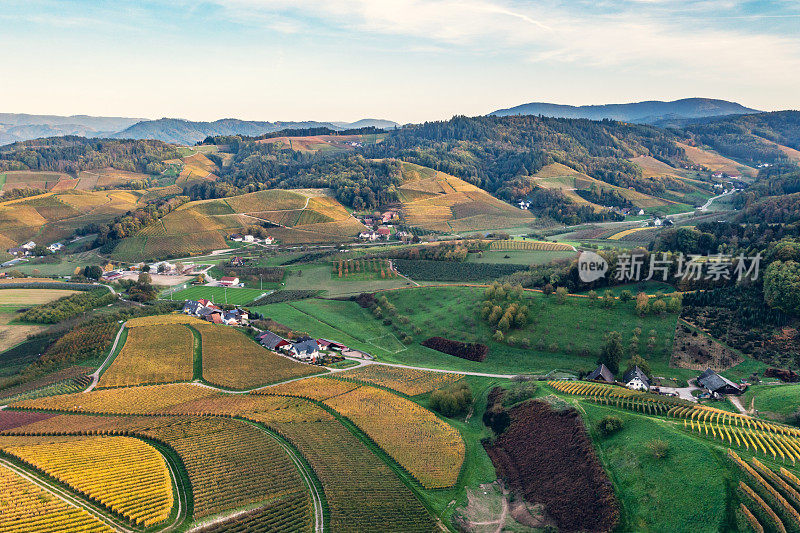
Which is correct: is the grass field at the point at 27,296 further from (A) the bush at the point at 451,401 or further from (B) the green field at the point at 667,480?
(B) the green field at the point at 667,480

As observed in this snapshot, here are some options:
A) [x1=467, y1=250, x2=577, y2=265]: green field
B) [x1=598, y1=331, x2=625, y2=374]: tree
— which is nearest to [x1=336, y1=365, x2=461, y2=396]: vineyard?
[x1=598, y1=331, x2=625, y2=374]: tree

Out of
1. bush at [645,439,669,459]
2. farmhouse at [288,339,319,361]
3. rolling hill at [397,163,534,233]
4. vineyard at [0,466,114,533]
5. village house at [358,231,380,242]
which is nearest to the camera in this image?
vineyard at [0,466,114,533]

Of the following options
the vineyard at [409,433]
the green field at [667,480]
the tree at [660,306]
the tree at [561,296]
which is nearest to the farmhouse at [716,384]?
the tree at [660,306]

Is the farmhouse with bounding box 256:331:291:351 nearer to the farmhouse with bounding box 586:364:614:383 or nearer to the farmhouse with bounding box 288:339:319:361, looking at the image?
the farmhouse with bounding box 288:339:319:361

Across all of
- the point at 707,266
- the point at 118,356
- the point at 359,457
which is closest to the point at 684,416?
the point at 359,457

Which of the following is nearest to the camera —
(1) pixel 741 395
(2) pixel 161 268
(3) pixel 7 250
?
(1) pixel 741 395

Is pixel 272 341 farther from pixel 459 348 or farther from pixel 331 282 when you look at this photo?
pixel 331 282

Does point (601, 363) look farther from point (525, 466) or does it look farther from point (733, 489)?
point (733, 489)
